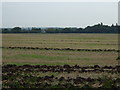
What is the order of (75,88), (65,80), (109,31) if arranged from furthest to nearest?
(109,31) < (65,80) < (75,88)

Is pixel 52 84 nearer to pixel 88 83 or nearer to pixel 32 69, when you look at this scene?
pixel 88 83

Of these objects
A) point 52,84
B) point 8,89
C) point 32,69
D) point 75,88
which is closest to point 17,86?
point 8,89

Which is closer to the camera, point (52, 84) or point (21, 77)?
point (52, 84)

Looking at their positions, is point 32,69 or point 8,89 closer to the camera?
point 8,89

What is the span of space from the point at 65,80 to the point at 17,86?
2.52 m

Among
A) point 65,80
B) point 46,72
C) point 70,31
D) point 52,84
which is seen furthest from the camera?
point 70,31

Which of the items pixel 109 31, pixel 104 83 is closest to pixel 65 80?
pixel 104 83

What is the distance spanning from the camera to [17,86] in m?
10.9

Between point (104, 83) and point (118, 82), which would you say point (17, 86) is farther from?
point (118, 82)

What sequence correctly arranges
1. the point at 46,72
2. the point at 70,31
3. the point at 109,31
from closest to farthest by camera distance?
the point at 46,72, the point at 109,31, the point at 70,31

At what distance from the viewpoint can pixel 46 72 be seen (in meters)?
14.6

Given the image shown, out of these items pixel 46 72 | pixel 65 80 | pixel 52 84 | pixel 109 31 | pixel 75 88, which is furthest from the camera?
pixel 109 31

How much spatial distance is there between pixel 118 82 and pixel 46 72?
14.8 ft

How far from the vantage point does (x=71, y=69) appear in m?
15.5
